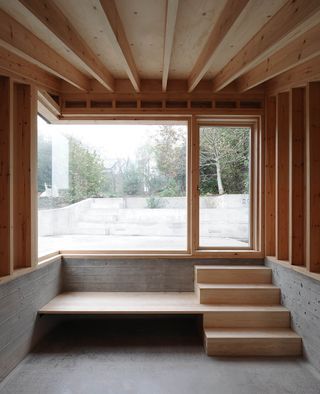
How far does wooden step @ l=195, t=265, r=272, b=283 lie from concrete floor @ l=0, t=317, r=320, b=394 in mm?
668

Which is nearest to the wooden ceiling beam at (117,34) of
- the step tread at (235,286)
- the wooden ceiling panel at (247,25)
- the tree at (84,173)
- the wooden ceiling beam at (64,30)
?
the wooden ceiling beam at (64,30)

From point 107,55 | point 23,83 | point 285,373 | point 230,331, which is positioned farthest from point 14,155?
point 285,373

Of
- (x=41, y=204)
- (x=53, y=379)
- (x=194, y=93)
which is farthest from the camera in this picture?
(x=194, y=93)

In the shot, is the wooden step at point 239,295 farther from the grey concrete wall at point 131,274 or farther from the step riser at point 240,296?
the grey concrete wall at point 131,274

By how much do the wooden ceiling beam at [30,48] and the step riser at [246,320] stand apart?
3.11 meters

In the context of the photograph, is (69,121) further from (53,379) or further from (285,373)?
(285,373)

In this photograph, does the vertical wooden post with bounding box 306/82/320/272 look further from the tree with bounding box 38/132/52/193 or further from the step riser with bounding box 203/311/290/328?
the tree with bounding box 38/132/52/193

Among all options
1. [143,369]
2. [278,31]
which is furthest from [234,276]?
[278,31]

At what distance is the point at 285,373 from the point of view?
2.55 metres

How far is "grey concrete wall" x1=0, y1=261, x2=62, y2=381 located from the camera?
8.00 ft

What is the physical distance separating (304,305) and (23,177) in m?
3.24

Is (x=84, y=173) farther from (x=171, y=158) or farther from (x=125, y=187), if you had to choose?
(x=171, y=158)

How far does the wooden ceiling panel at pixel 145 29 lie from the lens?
2125 mm

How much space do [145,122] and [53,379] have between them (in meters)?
3.11
